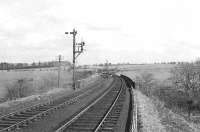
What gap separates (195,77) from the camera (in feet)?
209

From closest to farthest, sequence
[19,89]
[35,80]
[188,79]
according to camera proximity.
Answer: [188,79] < [19,89] < [35,80]

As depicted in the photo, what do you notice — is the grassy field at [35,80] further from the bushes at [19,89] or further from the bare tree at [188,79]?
the bare tree at [188,79]

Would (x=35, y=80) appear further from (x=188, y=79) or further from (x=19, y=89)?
(x=188, y=79)

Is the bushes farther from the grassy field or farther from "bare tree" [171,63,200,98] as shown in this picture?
"bare tree" [171,63,200,98]

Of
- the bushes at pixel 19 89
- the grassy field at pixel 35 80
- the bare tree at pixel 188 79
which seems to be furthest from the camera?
the grassy field at pixel 35 80

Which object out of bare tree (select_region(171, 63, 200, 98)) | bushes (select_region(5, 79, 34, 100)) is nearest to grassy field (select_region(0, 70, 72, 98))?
bushes (select_region(5, 79, 34, 100))

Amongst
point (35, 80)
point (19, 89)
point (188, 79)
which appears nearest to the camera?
point (188, 79)

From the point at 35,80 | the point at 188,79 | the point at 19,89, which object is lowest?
the point at 19,89

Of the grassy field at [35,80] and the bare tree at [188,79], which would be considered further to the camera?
the grassy field at [35,80]

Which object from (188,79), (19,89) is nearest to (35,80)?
(19,89)


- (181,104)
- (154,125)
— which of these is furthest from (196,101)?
(154,125)

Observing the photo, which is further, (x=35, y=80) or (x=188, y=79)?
(x=35, y=80)

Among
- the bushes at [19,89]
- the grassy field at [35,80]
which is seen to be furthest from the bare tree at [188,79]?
the bushes at [19,89]

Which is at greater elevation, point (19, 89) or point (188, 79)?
point (188, 79)
